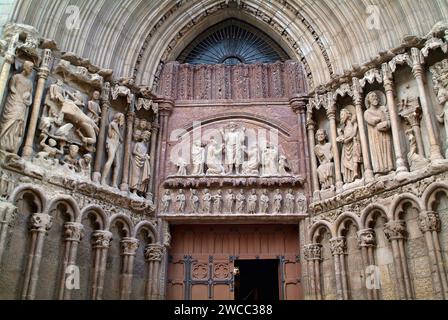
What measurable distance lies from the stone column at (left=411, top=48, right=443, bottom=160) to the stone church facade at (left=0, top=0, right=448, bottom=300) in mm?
21

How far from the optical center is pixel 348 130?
8.22 metres

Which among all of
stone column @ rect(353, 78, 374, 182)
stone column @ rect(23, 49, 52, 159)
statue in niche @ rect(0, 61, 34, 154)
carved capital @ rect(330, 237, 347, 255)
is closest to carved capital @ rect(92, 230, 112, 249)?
stone column @ rect(23, 49, 52, 159)

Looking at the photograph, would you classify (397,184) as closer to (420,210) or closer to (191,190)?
(420,210)

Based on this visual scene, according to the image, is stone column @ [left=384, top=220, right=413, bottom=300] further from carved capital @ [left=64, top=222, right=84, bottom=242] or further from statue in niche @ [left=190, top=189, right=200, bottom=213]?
carved capital @ [left=64, top=222, right=84, bottom=242]

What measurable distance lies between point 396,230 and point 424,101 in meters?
2.00

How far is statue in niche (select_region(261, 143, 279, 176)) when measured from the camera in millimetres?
8750

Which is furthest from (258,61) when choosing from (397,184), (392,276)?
(392,276)

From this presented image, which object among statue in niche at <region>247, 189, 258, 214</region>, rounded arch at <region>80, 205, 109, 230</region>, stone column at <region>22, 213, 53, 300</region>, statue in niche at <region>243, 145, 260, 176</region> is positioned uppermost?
statue in niche at <region>243, 145, 260, 176</region>

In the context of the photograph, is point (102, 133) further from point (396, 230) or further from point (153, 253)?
point (396, 230)

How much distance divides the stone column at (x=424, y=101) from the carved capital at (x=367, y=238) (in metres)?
1.46

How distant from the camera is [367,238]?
7.30 meters

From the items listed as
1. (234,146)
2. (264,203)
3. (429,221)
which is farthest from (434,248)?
(234,146)

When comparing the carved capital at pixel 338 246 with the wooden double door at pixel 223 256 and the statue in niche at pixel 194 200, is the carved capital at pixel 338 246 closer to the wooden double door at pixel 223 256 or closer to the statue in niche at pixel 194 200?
the wooden double door at pixel 223 256

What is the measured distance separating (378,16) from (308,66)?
1.67 meters
